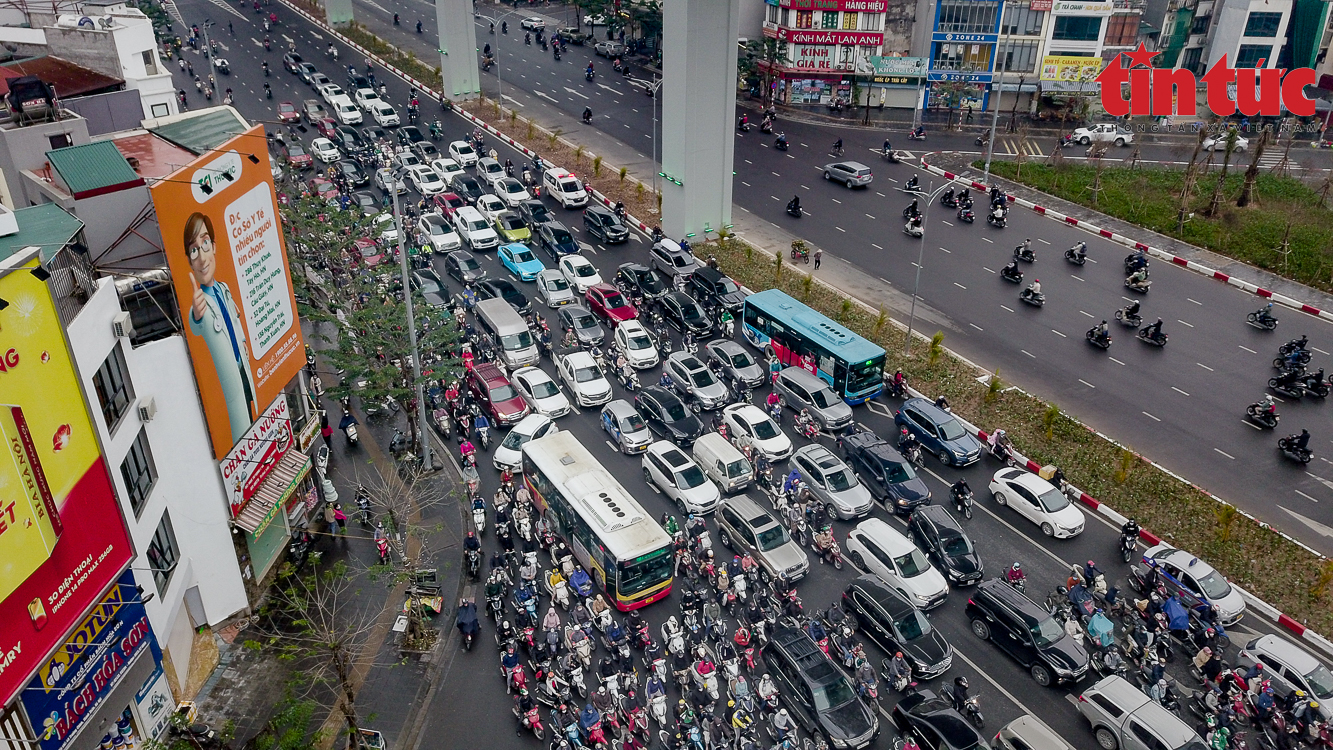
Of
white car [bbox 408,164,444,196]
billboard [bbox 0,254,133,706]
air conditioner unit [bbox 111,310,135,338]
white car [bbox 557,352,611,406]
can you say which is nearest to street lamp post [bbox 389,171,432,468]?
white car [bbox 557,352,611,406]

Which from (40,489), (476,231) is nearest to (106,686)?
(40,489)

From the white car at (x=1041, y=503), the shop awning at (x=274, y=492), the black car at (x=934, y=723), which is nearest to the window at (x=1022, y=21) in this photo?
the white car at (x=1041, y=503)

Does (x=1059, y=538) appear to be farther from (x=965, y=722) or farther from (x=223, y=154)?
(x=223, y=154)

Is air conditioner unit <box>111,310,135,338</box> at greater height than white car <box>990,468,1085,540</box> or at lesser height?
greater

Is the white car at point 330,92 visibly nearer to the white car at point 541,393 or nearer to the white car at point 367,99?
the white car at point 367,99

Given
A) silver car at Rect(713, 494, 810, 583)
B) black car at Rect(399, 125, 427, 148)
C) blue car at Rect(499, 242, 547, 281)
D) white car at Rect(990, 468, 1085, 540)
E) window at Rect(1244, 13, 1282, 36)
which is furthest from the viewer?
window at Rect(1244, 13, 1282, 36)
